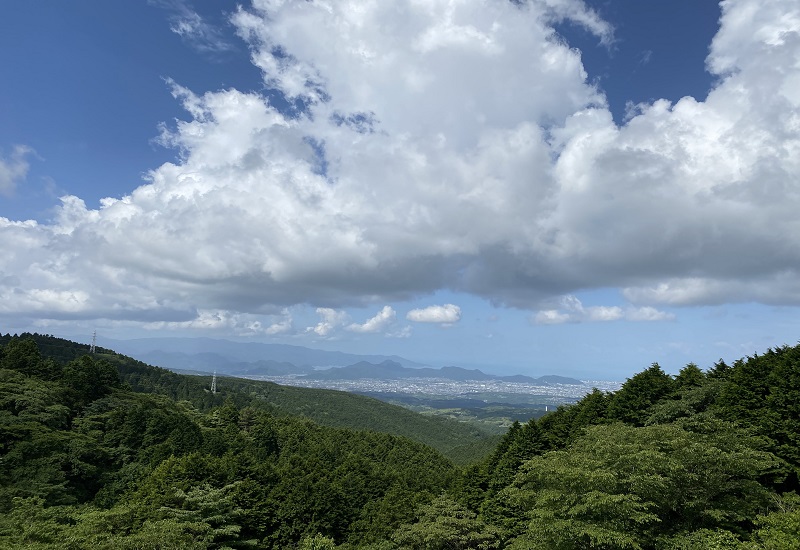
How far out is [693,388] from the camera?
35.6 m

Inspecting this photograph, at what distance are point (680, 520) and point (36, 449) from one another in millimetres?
51421

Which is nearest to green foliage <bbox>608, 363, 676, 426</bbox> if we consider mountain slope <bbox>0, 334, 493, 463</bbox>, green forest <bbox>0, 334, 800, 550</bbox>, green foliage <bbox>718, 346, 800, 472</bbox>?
green forest <bbox>0, 334, 800, 550</bbox>

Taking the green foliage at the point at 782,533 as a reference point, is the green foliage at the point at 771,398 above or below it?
above

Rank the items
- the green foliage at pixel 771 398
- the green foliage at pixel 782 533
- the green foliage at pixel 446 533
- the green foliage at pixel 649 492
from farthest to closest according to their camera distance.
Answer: the green foliage at pixel 446 533
the green foliage at pixel 771 398
the green foliage at pixel 649 492
the green foliage at pixel 782 533

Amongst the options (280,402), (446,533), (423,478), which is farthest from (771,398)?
(280,402)

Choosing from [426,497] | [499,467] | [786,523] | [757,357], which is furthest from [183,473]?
[757,357]

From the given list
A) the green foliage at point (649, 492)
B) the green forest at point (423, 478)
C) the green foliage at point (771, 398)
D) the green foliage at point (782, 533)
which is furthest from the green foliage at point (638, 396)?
the green foliage at point (782, 533)

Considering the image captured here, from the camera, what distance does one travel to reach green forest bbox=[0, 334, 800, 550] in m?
21.1

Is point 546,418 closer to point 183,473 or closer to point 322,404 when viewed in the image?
point 183,473

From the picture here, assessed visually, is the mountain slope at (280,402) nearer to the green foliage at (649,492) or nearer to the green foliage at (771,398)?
the green foliage at (771,398)

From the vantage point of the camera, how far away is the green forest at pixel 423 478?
2106 cm

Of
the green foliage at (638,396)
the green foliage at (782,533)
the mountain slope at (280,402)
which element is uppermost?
the green foliage at (638,396)

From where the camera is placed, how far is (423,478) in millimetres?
66750

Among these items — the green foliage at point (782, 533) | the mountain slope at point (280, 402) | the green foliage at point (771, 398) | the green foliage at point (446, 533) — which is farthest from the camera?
the mountain slope at point (280, 402)
